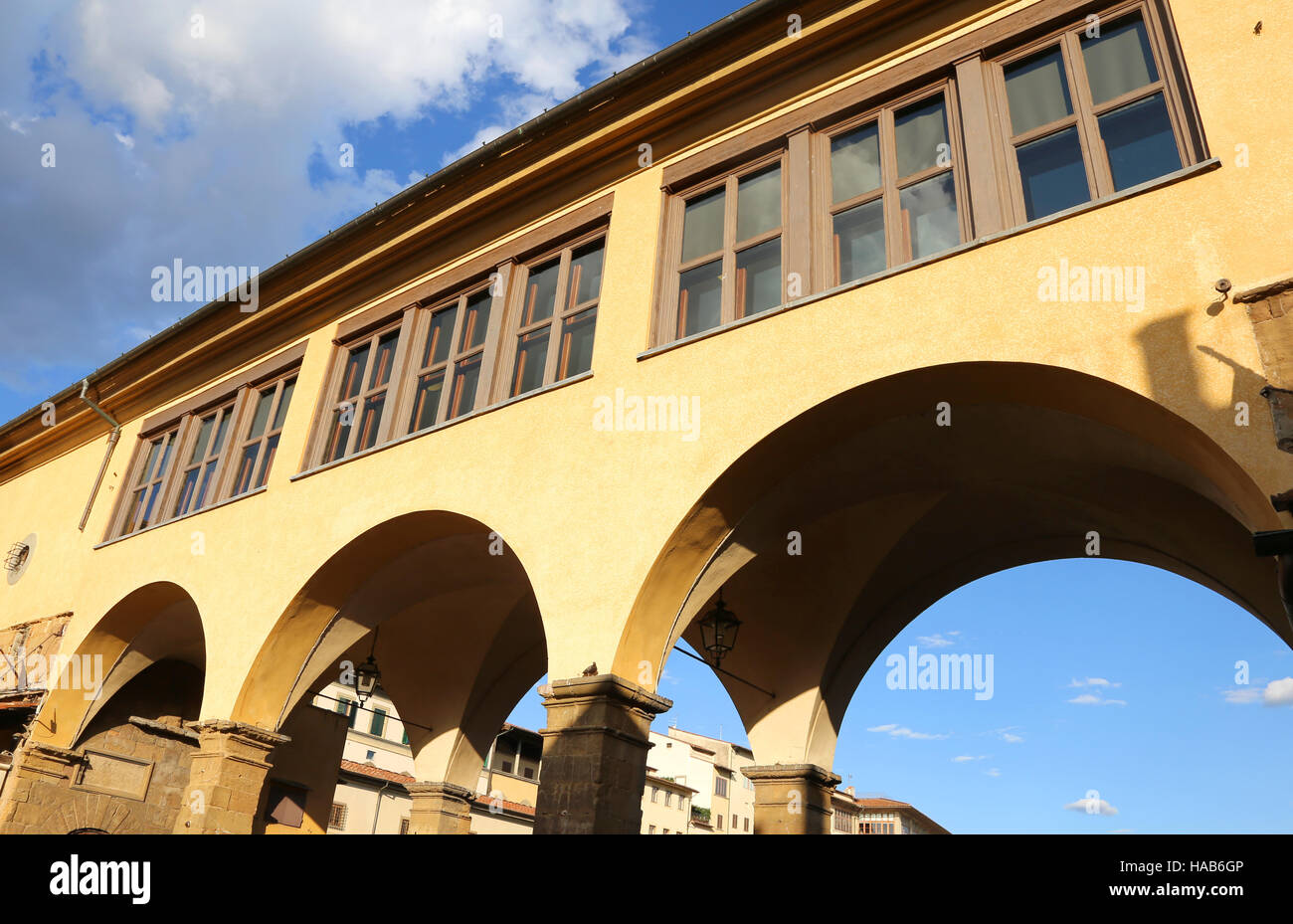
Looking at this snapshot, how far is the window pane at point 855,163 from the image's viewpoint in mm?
7406

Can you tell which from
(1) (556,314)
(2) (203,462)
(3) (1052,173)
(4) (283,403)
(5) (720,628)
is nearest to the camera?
(3) (1052,173)

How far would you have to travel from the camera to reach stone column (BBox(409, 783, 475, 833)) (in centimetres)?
1268

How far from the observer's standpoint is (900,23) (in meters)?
7.61

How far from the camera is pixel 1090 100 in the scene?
6410 mm

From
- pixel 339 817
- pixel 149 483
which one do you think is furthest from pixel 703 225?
pixel 339 817

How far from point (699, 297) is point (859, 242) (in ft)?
4.57

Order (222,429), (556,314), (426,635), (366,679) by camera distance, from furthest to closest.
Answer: (426,635)
(222,429)
(366,679)
(556,314)

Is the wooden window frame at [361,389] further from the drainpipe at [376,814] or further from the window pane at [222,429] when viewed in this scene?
the drainpipe at [376,814]

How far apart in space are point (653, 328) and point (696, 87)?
226 centimetres

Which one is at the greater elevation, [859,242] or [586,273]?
[586,273]

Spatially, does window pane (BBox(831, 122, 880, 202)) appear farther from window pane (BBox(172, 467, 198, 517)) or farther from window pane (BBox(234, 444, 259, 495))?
window pane (BBox(172, 467, 198, 517))

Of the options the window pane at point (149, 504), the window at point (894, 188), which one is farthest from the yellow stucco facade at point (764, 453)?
the window pane at point (149, 504)

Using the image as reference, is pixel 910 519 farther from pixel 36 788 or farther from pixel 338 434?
pixel 36 788
